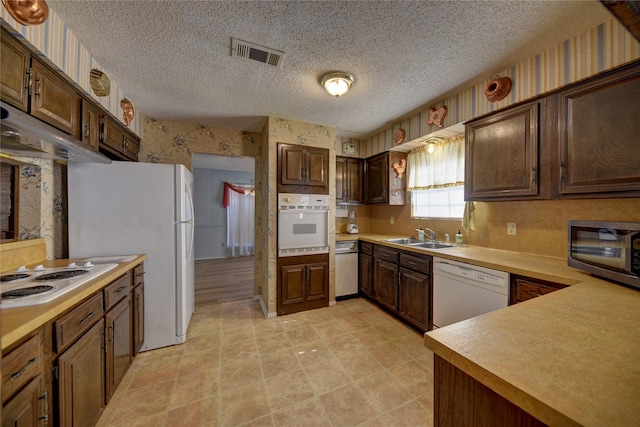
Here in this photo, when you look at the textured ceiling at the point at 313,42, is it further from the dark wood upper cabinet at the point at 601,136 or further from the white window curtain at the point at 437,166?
the white window curtain at the point at 437,166

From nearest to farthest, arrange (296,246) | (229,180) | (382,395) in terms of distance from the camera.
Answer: (382,395), (296,246), (229,180)

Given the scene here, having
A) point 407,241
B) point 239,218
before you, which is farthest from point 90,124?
point 239,218

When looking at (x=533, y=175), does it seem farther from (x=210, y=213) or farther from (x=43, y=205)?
(x=210, y=213)

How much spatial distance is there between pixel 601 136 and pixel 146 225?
3.32 meters

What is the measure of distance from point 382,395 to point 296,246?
1.70 m

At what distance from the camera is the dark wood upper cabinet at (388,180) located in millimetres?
3281

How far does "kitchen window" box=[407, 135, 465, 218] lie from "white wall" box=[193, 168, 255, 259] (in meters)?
4.95

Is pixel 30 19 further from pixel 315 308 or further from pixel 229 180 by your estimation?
pixel 229 180

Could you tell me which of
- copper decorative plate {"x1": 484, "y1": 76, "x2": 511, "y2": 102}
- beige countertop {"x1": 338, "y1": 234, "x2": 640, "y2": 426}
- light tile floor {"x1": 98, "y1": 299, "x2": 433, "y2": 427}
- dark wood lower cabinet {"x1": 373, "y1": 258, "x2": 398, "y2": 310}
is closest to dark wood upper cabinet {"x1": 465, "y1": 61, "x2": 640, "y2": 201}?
copper decorative plate {"x1": 484, "y1": 76, "x2": 511, "y2": 102}

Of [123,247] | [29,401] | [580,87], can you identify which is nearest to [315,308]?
[123,247]

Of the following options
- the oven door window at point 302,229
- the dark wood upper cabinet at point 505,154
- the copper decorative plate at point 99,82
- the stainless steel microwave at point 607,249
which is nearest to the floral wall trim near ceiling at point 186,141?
the copper decorative plate at point 99,82

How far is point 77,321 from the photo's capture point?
3.85ft

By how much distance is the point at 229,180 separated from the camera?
21.1 feet

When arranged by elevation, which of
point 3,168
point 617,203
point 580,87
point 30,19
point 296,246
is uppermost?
point 30,19
